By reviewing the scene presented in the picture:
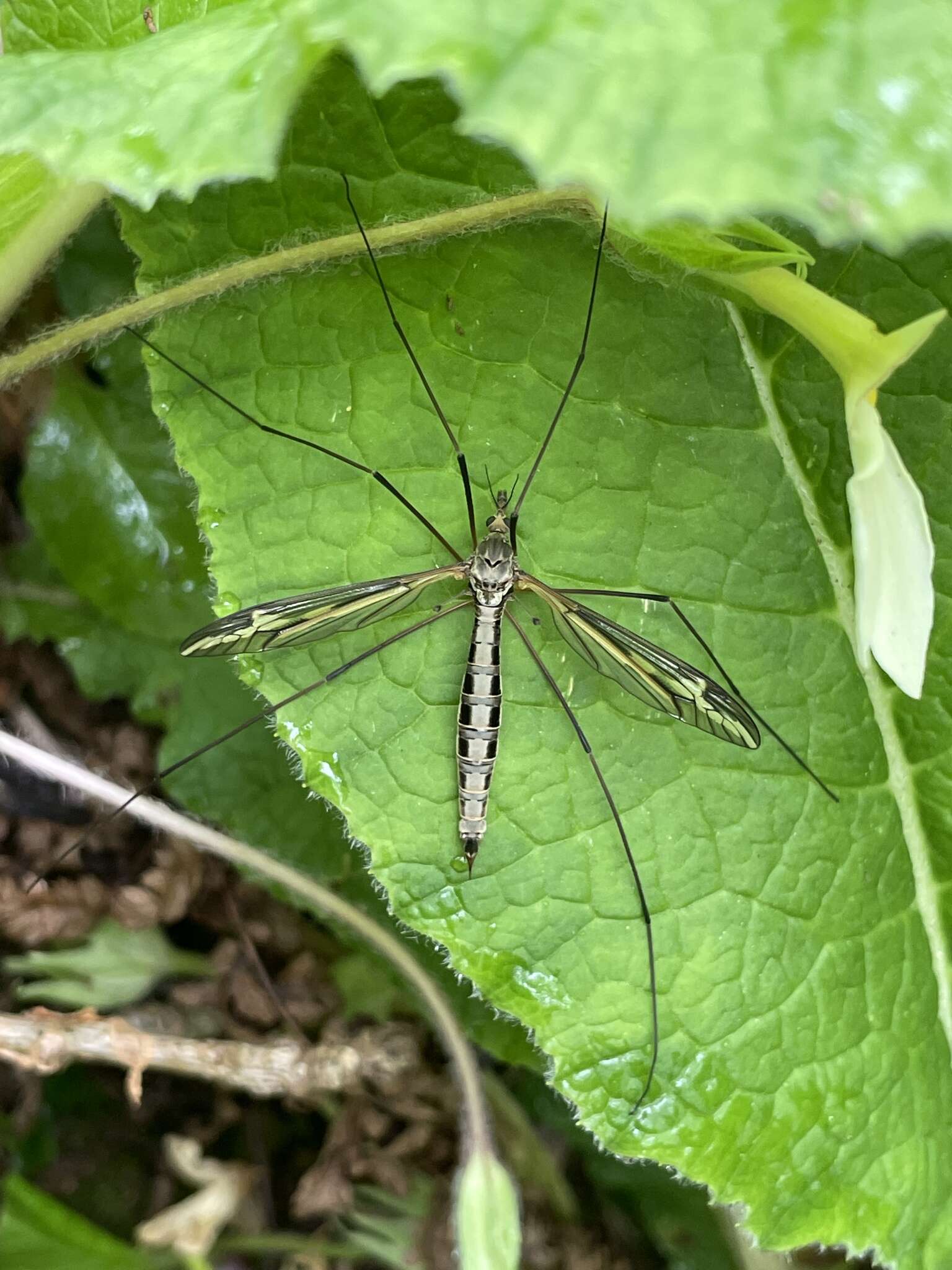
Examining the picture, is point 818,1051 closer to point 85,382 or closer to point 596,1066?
point 596,1066

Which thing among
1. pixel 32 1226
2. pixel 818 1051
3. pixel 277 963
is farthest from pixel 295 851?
pixel 818 1051

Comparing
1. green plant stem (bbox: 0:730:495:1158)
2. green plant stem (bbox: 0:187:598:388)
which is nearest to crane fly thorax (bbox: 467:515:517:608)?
green plant stem (bbox: 0:187:598:388)

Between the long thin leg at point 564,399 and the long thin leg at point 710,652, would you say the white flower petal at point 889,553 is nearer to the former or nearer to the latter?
the long thin leg at point 710,652

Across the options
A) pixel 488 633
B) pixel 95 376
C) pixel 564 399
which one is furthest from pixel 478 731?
pixel 95 376

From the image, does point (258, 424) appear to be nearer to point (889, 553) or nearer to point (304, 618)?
point (304, 618)

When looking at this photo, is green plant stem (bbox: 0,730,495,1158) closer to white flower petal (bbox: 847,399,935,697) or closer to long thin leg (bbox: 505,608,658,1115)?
long thin leg (bbox: 505,608,658,1115)

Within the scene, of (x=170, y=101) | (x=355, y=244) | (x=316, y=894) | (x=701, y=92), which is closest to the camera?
(x=701, y=92)

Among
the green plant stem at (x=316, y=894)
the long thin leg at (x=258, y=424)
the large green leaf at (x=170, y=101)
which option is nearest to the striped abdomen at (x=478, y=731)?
the long thin leg at (x=258, y=424)
